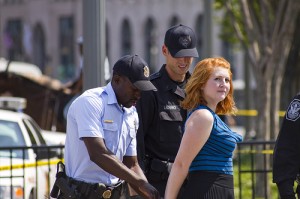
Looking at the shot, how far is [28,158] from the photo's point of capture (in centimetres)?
1082

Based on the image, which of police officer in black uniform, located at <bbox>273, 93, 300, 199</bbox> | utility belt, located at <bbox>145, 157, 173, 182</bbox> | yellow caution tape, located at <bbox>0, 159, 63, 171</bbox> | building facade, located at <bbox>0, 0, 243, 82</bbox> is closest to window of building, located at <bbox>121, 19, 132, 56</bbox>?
building facade, located at <bbox>0, 0, 243, 82</bbox>

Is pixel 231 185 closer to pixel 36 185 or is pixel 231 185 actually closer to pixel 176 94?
pixel 176 94

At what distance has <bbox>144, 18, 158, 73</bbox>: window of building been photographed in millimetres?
70812

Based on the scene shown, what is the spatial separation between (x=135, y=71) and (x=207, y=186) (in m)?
0.82

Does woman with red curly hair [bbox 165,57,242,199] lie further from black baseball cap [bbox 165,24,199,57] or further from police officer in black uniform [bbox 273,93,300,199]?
black baseball cap [bbox 165,24,199,57]

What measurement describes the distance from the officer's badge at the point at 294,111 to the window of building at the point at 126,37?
223ft

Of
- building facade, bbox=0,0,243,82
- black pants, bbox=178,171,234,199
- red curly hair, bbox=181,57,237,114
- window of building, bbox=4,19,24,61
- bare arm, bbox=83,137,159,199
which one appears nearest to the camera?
bare arm, bbox=83,137,159,199

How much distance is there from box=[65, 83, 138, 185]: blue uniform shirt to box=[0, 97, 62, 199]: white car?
3.39 meters

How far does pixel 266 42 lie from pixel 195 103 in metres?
10.4

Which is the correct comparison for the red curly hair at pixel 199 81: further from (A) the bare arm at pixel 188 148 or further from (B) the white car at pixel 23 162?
(B) the white car at pixel 23 162

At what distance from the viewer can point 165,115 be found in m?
7.02

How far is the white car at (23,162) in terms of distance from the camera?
10.0 meters

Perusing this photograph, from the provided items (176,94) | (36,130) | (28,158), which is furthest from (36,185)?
(176,94)

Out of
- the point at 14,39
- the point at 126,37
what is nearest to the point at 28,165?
the point at 126,37
